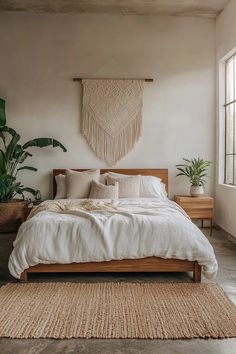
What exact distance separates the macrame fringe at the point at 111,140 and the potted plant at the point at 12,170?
480 millimetres

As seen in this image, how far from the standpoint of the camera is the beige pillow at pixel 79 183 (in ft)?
16.6

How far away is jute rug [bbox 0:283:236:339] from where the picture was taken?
2.33 metres

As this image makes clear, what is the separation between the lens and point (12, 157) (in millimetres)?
5297

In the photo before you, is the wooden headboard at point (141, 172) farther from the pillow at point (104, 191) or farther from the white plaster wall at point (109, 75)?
the pillow at point (104, 191)

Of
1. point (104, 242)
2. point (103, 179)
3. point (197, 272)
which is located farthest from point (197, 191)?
point (104, 242)

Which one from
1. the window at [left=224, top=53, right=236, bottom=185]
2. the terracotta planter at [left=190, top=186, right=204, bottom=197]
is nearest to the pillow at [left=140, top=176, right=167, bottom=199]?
the terracotta planter at [left=190, top=186, right=204, bottom=197]

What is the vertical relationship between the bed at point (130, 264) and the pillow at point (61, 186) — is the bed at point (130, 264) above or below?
below

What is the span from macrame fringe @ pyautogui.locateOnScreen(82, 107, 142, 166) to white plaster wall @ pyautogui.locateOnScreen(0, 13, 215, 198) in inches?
3.9

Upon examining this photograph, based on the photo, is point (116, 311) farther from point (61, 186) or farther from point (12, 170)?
point (12, 170)

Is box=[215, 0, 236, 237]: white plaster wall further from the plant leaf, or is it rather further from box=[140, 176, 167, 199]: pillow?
the plant leaf

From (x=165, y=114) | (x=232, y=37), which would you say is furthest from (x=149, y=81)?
(x=232, y=37)

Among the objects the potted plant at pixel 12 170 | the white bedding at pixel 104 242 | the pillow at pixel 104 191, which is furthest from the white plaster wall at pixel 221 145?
the potted plant at pixel 12 170

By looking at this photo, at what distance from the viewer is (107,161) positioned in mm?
5621

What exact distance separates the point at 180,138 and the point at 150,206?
1992 millimetres
